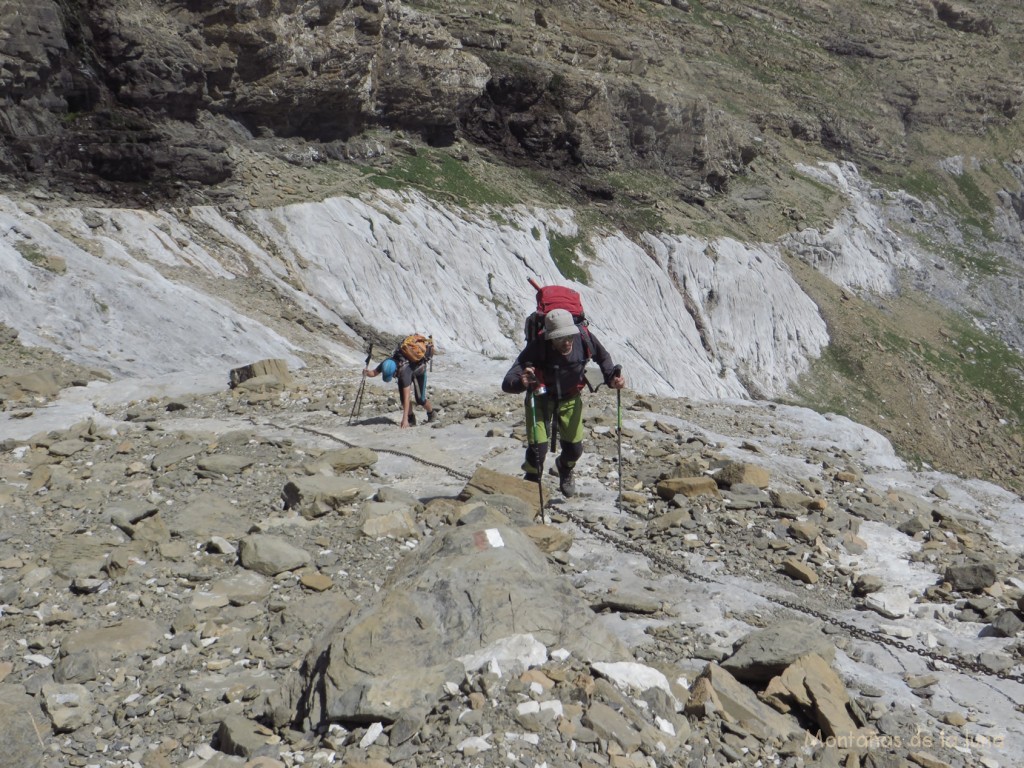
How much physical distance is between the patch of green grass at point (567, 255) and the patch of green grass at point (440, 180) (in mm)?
2619

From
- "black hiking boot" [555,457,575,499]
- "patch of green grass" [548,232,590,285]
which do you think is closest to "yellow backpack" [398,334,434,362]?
"black hiking boot" [555,457,575,499]

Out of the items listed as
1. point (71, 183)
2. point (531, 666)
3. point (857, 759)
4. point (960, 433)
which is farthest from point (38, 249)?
point (960, 433)

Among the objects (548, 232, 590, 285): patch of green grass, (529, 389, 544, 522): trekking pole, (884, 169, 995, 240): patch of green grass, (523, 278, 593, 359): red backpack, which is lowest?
(548, 232, 590, 285): patch of green grass

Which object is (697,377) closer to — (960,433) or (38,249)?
(960,433)

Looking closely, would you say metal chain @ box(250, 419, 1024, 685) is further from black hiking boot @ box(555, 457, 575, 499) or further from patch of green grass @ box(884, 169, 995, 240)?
patch of green grass @ box(884, 169, 995, 240)

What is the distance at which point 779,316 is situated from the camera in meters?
43.2

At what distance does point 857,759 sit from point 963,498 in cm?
919

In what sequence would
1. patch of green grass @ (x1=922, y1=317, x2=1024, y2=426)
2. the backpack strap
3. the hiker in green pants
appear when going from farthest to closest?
1. patch of green grass @ (x1=922, y1=317, x2=1024, y2=426)
2. the backpack strap
3. the hiker in green pants

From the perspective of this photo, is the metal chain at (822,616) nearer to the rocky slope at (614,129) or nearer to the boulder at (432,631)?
the boulder at (432,631)

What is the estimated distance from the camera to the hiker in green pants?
819cm

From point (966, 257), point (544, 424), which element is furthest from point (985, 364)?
point (544, 424)

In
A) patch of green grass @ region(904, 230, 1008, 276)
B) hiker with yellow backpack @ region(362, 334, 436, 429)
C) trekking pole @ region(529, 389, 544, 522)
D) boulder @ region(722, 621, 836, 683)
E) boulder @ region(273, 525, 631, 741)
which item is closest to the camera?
boulder @ region(273, 525, 631, 741)

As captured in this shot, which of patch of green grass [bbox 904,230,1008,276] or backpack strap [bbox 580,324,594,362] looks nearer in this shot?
backpack strap [bbox 580,324,594,362]

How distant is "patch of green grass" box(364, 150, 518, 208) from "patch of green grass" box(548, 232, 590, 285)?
2619 mm
